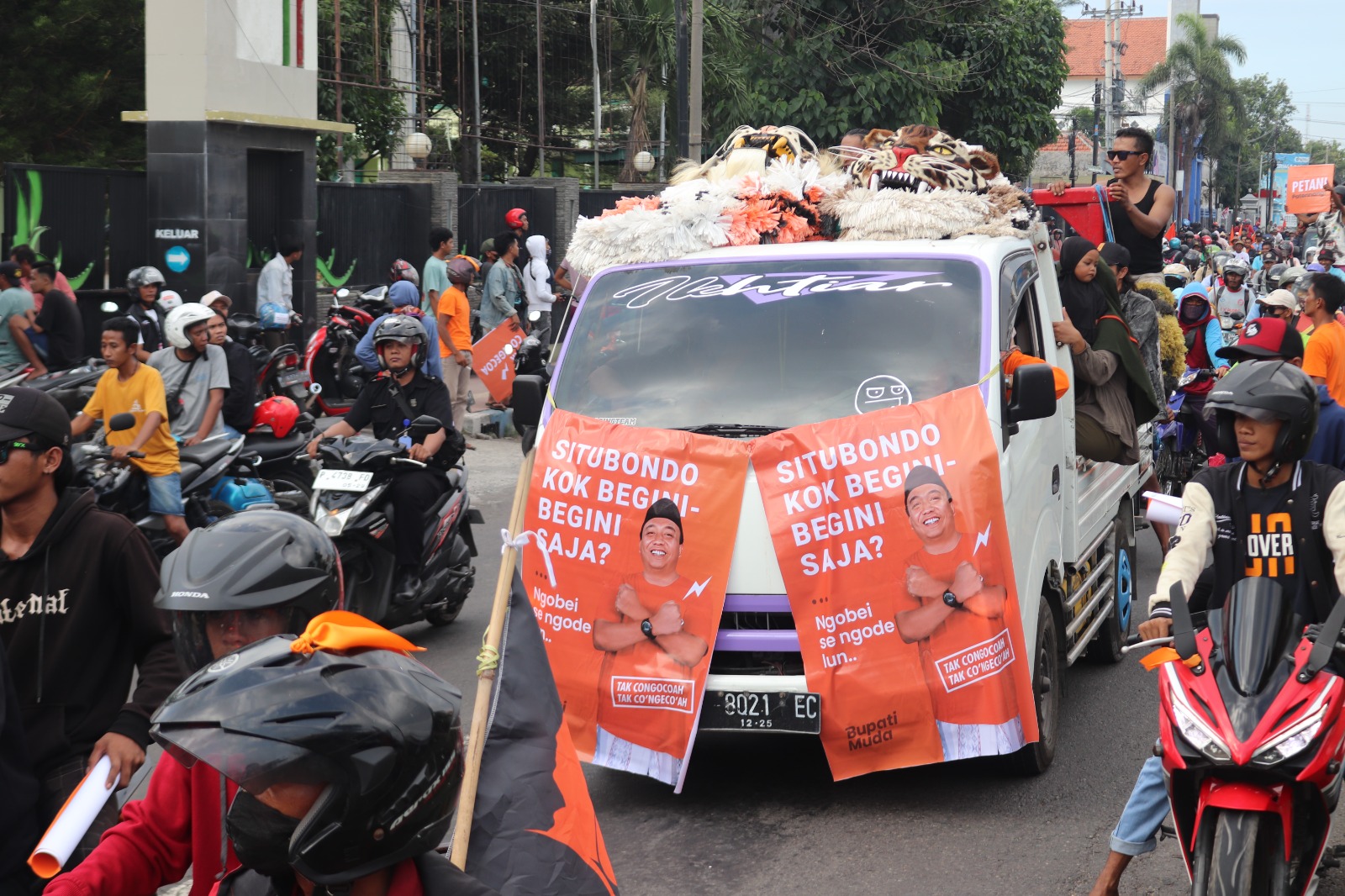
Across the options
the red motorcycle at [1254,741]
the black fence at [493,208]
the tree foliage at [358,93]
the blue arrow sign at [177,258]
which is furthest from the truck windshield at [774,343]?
the tree foliage at [358,93]

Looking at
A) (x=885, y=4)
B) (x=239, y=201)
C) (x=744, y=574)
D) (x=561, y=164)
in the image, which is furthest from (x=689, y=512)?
(x=561, y=164)

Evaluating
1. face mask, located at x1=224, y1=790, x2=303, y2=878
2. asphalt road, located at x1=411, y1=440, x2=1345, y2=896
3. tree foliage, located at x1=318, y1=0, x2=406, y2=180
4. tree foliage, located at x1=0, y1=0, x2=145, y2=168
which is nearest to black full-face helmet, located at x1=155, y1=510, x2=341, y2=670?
face mask, located at x1=224, y1=790, x2=303, y2=878

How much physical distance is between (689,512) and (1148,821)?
1.90 m

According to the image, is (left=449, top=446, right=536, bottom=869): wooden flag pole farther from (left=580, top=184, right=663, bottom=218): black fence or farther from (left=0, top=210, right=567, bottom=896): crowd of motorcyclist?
(left=580, top=184, right=663, bottom=218): black fence

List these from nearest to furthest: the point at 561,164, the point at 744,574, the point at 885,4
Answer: the point at 744,574 → the point at 885,4 → the point at 561,164

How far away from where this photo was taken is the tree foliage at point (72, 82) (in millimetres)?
19359

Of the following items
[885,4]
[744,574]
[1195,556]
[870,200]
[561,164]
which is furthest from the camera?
[561,164]

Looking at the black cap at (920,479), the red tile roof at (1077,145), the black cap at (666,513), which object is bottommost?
the black cap at (666,513)

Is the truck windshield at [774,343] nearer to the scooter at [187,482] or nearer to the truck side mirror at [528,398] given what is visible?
the truck side mirror at [528,398]

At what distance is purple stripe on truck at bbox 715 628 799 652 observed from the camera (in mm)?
5480

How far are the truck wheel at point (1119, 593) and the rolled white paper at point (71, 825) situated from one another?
593 cm

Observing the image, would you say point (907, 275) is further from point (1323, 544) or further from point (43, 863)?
point (43, 863)

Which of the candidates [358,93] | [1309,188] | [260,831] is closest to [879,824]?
[260,831]

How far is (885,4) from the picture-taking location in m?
31.0
